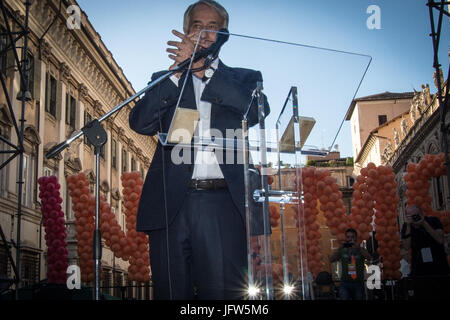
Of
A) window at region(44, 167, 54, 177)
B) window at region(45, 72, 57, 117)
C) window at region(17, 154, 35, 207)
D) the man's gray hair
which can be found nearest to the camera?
the man's gray hair

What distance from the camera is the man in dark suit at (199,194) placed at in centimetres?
280

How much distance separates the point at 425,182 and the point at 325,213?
2.43 metres

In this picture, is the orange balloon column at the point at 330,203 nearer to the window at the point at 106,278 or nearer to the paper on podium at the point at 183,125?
the paper on podium at the point at 183,125

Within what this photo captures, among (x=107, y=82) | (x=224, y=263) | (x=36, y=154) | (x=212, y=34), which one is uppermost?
(x=107, y=82)

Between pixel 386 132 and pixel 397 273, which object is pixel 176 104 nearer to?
pixel 397 273

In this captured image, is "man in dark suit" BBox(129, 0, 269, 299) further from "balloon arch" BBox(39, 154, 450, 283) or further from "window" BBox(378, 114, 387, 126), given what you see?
"window" BBox(378, 114, 387, 126)

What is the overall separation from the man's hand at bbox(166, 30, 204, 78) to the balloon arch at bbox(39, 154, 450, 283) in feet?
27.0

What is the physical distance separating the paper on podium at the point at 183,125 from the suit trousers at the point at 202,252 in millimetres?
302

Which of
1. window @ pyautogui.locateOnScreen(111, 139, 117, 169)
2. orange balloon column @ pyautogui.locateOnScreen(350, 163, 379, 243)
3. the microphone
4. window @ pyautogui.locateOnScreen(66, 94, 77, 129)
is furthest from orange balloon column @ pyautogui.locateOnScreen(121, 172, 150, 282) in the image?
window @ pyautogui.locateOnScreen(111, 139, 117, 169)

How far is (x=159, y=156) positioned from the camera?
3004 millimetres

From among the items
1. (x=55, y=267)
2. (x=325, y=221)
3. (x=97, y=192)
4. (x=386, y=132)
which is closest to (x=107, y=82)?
(x=55, y=267)

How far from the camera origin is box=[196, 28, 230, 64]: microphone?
282 centimetres

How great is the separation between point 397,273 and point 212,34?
9691 millimetres

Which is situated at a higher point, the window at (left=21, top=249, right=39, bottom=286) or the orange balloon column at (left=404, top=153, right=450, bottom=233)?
the orange balloon column at (left=404, top=153, right=450, bottom=233)
